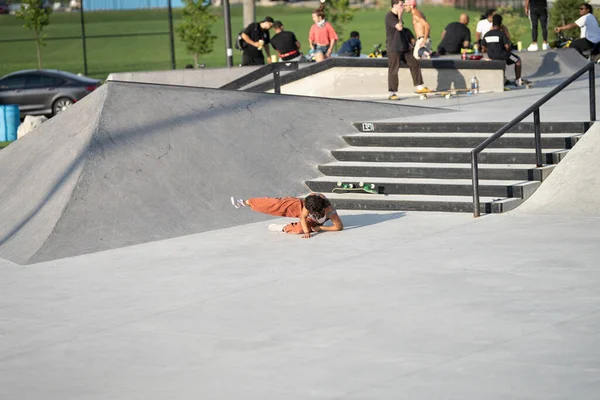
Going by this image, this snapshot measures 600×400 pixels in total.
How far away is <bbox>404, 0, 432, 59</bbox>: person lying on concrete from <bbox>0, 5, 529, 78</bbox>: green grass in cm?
2234

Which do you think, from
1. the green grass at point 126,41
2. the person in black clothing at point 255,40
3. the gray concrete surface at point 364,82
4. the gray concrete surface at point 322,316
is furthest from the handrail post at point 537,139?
the green grass at point 126,41

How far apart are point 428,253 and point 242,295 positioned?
2.13 meters

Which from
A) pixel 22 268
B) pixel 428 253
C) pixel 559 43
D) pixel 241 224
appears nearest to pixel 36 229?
pixel 22 268

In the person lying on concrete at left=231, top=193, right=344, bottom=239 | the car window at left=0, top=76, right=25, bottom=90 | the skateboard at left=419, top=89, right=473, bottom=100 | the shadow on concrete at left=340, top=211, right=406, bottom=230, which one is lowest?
the shadow on concrete at left=340, top=211, right=406, bottom=230

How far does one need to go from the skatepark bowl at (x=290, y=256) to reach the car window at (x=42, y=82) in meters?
13.1

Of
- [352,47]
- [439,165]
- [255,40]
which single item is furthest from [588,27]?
[439,165]

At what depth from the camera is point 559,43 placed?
2747 centimetres

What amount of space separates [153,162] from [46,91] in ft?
51.7

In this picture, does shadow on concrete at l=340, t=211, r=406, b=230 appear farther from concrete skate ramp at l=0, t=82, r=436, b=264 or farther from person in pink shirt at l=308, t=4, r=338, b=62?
person in pink shirt at l=308, t=4, r=338, b=62

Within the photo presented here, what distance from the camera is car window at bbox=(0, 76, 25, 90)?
2816cm

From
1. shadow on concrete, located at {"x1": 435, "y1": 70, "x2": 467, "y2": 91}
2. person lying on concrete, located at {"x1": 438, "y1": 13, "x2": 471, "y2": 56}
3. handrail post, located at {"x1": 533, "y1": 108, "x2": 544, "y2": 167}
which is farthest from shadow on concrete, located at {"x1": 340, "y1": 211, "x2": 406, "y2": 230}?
person lying on concrete, located at {"x1": 438, "y1": 13, "x2": 471, "y2": 56}

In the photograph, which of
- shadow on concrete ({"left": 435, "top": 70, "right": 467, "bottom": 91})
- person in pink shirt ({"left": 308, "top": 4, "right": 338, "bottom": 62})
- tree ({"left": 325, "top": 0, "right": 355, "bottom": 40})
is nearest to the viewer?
shadow on concrete ({"left": 435, "top": 70, "right": 467, "bottom": 91})

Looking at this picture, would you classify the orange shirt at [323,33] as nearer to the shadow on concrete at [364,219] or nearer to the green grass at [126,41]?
the shadow on concrete at [364,219]

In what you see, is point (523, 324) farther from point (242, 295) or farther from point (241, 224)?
point (241, 224)
